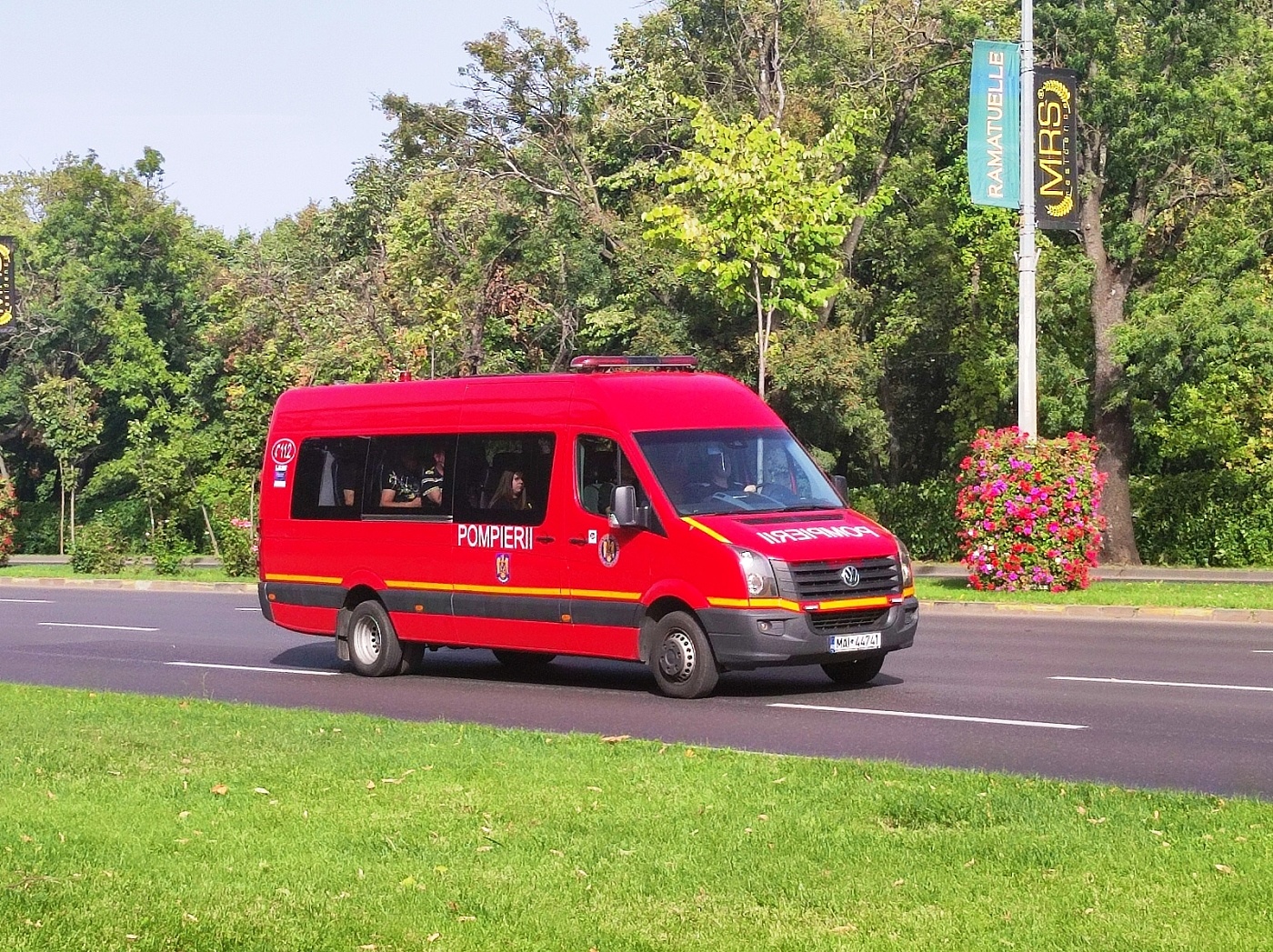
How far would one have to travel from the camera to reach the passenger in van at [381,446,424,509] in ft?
53.5

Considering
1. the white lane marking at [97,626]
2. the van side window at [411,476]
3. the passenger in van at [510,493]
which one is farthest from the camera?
the white lane marking at [97,626]

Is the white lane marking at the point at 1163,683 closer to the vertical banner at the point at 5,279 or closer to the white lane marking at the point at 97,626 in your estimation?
the white lane marking at the point at 97,626

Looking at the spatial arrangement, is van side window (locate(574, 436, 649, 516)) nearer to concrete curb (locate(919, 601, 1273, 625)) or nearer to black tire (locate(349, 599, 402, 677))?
black tire (locate(349, 599, 402, 677))

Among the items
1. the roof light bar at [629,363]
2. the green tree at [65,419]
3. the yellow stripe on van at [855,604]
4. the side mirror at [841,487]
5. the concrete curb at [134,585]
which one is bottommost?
the concrete curb at [134,585]

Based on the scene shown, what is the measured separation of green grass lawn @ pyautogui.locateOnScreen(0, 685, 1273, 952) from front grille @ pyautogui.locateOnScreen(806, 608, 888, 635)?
3.43 metres

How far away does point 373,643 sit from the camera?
54.4ft

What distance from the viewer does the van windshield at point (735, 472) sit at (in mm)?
14336

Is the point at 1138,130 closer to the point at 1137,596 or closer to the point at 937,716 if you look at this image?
the point at 1137,596

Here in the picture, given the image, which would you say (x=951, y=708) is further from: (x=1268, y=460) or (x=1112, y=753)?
(x=1268, y=460)

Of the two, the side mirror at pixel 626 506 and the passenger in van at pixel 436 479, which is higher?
the passenger in van at pixel 436 479

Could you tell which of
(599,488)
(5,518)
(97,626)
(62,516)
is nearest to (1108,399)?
(97,626)

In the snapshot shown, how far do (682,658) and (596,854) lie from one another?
641cm

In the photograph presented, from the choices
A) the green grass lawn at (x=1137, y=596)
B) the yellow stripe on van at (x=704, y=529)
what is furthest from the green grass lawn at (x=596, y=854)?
the green grass lawn at (x=1137, y=596)

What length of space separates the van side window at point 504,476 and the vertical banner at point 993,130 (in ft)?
39.8
